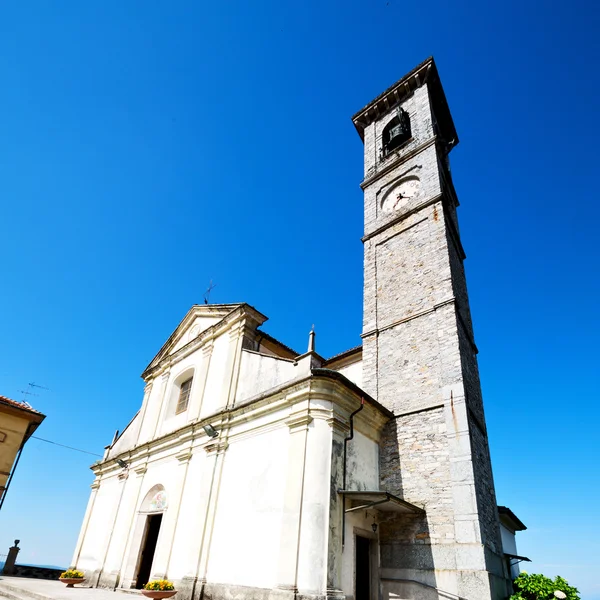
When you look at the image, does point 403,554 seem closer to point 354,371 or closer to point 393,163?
point 354,371

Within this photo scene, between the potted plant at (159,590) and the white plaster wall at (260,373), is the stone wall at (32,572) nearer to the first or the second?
the potted plant at (159,590)

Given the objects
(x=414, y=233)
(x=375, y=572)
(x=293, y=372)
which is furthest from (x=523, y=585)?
(x=414, y=233)

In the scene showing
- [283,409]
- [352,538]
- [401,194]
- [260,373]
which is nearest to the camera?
[352,538]

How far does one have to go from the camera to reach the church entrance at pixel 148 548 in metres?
13.1

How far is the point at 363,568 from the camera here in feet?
31.0

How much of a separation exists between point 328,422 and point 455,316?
4804 millimetres

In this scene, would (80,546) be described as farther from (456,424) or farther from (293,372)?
(456,424)

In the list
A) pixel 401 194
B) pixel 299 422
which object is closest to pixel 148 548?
pixel 299 422

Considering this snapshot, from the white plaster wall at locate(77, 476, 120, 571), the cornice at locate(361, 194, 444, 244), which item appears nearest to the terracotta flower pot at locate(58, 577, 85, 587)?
the white plaster wall at locate(77, 476, 120, 571)

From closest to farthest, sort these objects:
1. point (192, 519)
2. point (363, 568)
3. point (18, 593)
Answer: point (363, 568)
point (18, 593)
point (192, 519)

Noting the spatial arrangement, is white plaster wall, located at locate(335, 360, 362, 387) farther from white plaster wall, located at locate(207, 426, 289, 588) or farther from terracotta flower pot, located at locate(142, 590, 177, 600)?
terracotta flower pot, located at locate(142, 590, 177, 600)

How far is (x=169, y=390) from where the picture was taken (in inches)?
634

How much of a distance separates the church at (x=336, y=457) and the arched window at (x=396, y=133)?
1.53 meters

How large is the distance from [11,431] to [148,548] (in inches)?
226
